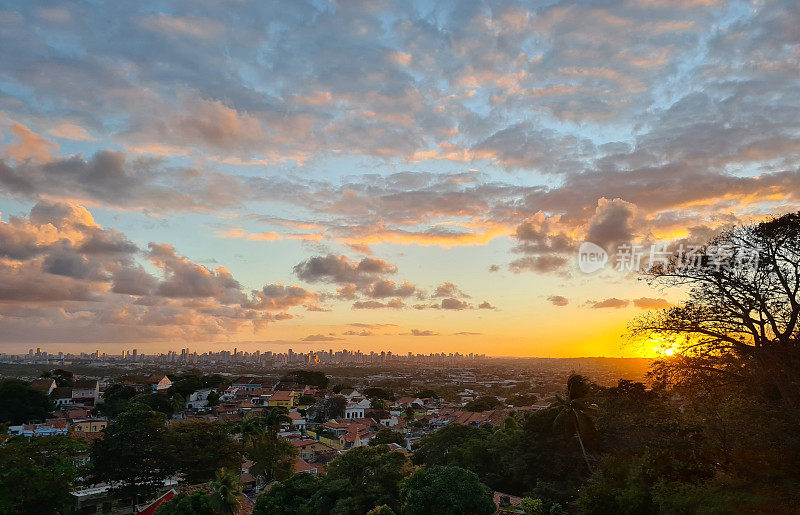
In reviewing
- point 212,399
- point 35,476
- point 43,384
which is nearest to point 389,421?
point 212,399

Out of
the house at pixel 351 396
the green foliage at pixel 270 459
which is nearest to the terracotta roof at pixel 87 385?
the house at pixel 351 396

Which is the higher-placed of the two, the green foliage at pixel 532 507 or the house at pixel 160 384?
the green foliage at pixel 532 507

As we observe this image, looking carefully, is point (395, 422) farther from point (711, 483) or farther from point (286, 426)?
point (711, 483)

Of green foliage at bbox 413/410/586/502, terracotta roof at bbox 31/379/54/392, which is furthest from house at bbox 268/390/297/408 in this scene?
green foliage at bbox 413/410/586/502

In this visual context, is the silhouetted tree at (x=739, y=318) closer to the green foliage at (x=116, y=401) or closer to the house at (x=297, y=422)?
the house at (x=297, y=422)

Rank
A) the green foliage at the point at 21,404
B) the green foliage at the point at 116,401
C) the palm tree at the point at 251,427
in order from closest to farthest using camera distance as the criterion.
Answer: the palm tree at the point at 251,427
the green foliage at the point at 21,404
the green foliage at the point at 116,401

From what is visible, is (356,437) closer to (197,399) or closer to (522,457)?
(522,457)

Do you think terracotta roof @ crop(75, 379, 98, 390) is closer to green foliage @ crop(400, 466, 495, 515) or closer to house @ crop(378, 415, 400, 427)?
house @ crop(378, 415, 400, 427)
